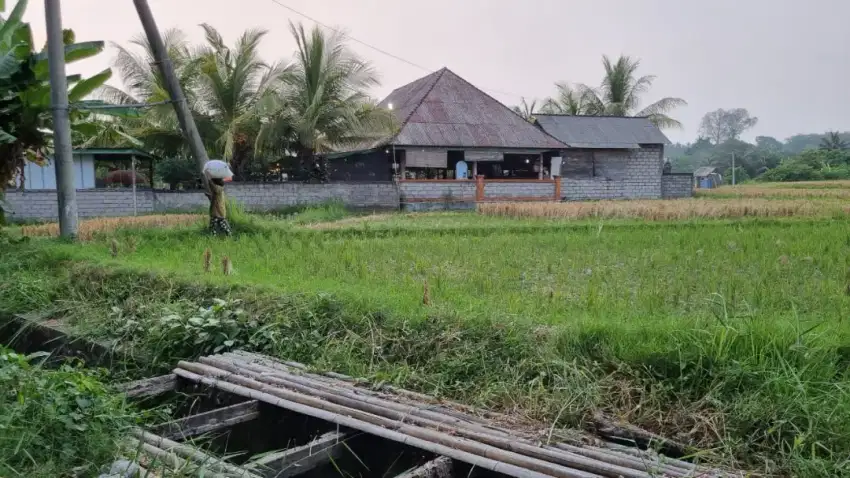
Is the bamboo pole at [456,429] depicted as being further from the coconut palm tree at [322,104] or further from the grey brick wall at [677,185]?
the grey brick wall at [677,185]

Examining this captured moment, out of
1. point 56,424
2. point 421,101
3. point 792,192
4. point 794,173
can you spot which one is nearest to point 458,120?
point 421,101

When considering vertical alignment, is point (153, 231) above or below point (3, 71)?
below

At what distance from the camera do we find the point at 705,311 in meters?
3.93

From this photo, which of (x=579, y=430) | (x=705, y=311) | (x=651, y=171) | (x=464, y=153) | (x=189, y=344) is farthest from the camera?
(x=651, y=171)

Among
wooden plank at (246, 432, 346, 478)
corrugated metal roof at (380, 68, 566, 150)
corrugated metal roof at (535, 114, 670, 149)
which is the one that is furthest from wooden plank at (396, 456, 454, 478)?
corrugated metal roof at (535, 114, 670, 149)

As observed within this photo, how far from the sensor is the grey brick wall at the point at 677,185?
2567 centimetres

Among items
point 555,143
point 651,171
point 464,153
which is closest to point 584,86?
point 651,171

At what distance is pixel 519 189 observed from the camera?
20391 millimetres

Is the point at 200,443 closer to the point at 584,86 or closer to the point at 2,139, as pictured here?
the point at 2,139

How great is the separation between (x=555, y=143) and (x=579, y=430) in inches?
811

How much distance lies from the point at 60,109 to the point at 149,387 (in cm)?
587

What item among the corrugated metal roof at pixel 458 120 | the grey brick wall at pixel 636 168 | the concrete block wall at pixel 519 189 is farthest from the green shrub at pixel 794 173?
the concrete block wall at pixel 519 189

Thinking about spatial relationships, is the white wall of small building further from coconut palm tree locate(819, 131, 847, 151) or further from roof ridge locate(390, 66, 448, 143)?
coconut palm tree locate(819, 131, 847, 151)

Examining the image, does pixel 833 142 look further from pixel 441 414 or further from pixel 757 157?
pixel 441 414
